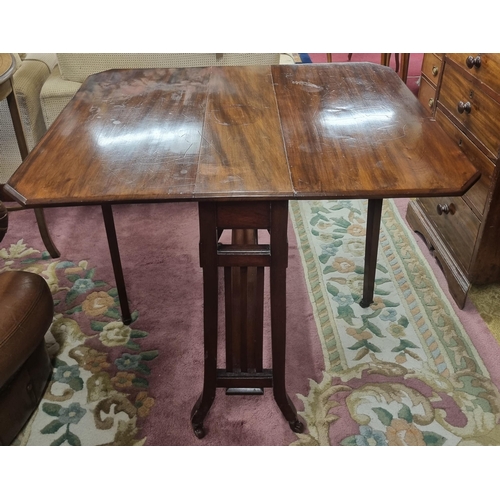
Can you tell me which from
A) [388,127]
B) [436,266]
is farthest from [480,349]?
[388,127]

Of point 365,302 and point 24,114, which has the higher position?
point 24,114

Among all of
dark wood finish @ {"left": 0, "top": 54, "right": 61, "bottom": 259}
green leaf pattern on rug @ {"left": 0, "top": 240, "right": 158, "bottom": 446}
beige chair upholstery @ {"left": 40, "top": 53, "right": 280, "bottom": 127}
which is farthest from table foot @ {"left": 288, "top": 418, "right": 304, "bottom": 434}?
beige chair upholstery @ {"left": 40, "top": 53, "right": 280, "bottom": 127}

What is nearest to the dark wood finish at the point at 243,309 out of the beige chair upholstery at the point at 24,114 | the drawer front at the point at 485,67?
the drawer front at the point at 485,67

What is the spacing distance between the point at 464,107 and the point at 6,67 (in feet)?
5.29

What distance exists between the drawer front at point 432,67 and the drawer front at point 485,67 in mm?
200

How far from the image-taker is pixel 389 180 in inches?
45.0

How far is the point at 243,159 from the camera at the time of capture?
125 cm

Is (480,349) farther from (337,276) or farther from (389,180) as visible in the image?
(389,180)

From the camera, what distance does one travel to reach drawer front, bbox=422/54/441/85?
2.07 meters

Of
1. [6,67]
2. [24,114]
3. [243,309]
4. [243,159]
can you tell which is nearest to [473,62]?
[243,159]

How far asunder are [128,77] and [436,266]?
56.0 inches

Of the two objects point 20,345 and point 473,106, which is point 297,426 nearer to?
point 20,345

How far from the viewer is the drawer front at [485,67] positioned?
1.67 m

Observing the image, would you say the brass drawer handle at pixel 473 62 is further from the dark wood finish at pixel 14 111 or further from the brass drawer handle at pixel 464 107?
the dark wood finish at pixel 14 111
